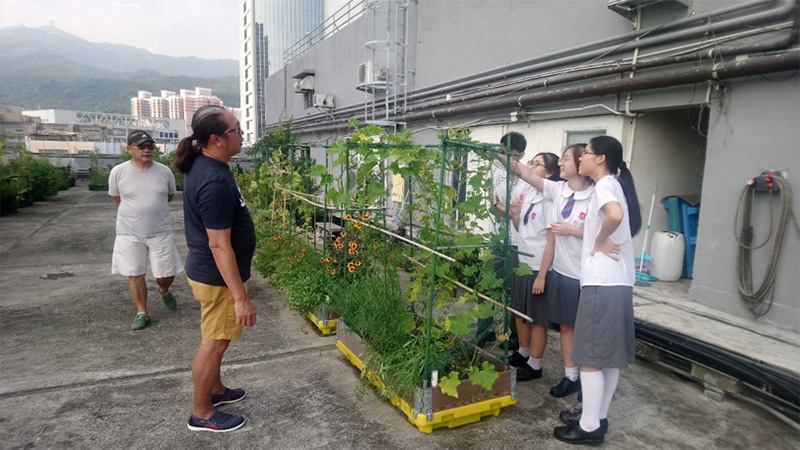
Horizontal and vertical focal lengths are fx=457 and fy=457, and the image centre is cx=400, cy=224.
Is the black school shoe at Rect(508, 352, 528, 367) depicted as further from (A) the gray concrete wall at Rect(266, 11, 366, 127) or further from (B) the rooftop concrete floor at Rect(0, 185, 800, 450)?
(A) the gray concrete wall at Rect(266, 11, 366, 127)

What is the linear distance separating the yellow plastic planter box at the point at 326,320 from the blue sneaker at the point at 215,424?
60.4 inches

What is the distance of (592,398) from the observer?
2512 mm

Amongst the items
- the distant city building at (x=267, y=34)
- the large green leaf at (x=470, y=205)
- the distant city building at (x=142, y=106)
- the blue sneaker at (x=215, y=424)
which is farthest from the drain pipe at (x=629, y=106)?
the distant city building at (x=142, y=106)

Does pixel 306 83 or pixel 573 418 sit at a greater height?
pixel 306 83

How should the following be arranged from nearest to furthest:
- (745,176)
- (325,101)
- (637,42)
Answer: (745,176) < (637,42) < (325,101)

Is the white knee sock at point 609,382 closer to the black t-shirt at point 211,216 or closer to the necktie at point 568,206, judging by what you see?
the necktie at point 568,206

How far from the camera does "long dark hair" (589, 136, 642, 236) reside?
251cm

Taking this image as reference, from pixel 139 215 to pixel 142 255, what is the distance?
1.21 feet

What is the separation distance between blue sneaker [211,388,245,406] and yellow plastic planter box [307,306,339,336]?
1.20 metres

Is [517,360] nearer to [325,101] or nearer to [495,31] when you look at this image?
[495,31]

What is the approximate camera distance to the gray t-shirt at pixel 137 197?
4109mm


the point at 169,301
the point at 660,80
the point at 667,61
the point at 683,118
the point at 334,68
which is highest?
the point at 334,68

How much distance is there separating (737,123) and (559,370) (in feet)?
8.49

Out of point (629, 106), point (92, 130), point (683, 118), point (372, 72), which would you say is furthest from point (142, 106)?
point (683, 118)
